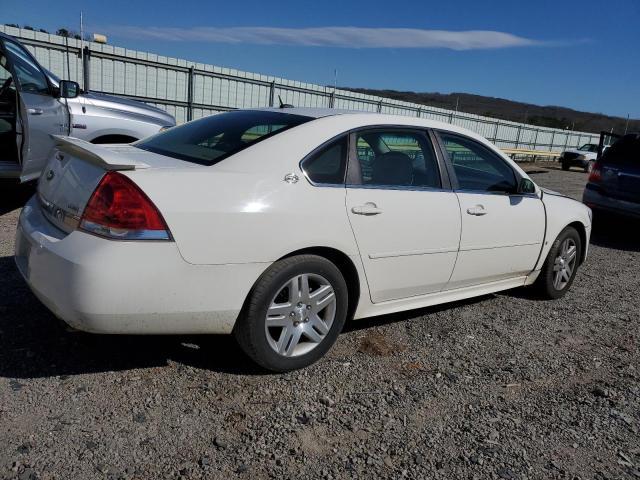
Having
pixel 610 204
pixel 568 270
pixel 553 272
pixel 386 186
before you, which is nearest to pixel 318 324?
pixel 386 186

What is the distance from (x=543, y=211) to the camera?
4.74 m

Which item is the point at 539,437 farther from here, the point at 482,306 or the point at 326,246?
the point at 482,306

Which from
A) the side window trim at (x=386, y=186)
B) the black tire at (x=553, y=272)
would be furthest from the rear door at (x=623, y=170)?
the side window trim at (x=386, y=186)

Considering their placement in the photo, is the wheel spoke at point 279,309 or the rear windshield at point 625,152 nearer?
the wheel spoke at point 279,309

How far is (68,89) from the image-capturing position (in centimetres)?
646

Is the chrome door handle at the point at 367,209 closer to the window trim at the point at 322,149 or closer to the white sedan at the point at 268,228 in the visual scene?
the white sedan at the point at 268,228

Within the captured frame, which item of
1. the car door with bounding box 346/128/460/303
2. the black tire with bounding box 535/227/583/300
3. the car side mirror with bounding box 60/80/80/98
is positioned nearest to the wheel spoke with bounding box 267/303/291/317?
the car door with bounding box 346/128/460/303

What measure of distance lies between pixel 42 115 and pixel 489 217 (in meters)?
4.63

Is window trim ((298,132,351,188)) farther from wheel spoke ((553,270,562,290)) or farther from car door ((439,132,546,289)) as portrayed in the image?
wheel spoke ((553,270,562,290))

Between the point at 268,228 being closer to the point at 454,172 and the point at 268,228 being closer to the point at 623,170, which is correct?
the point at 454,172

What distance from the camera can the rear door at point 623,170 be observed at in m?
8.54

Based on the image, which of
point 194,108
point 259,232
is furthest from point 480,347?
point 194,108

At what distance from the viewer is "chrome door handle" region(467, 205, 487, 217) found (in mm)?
4064

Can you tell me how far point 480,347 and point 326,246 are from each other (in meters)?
1.46
